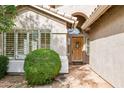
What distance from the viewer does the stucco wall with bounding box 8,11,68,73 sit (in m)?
12.7

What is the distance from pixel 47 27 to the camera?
Answer: 41.9ft

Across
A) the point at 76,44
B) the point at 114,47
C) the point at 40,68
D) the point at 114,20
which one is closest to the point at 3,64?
the point at 40,68

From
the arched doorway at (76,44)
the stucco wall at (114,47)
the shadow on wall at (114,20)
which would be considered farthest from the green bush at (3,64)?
the arched doorway at (76,44)

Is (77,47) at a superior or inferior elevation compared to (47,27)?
inferior

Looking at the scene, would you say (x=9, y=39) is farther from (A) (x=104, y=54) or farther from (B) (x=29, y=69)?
(A) (x=104, y=54)

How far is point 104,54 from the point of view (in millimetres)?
10914

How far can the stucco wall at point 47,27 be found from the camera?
12672 millimetres

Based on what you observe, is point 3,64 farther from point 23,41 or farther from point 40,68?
point 40,68

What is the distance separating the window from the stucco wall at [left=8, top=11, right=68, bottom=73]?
0.30m

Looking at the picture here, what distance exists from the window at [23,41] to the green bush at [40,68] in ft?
8.41

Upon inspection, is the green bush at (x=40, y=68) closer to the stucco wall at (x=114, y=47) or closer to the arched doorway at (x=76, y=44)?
the stucco wall at (x=114, y=47)

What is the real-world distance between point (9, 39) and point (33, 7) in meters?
2.37

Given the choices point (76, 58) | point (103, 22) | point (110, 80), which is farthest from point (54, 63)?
point (76, 58)

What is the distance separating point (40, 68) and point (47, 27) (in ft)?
12.1
